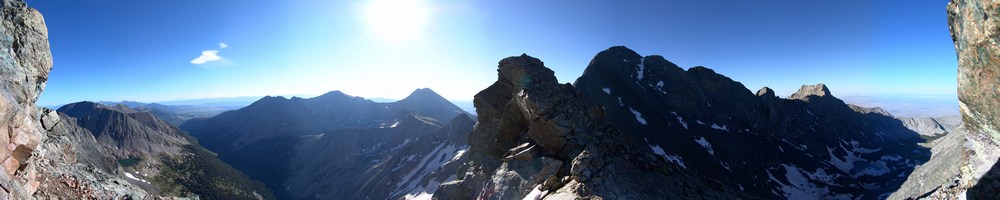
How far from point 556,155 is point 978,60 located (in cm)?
2098

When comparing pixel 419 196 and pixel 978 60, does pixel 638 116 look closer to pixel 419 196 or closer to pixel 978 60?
pixel 419 196

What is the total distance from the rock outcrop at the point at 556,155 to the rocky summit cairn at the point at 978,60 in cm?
1096

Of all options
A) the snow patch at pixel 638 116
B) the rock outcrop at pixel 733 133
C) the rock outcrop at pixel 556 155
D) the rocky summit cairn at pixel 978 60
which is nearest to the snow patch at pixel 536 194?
the rock outcrop at pixel 556 155

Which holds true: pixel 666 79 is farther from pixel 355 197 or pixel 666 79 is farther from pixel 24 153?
pixel 24 153

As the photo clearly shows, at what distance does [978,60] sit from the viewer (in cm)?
1368

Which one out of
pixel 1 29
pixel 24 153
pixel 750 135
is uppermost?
pixel 1 29

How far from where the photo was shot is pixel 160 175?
178 m

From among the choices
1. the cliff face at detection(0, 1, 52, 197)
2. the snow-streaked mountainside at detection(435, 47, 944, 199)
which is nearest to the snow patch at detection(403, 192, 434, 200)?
the snow-streaked mountainside at detection(435, 47, 944, 199)

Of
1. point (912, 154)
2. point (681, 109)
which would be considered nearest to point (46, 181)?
point (681, 109)

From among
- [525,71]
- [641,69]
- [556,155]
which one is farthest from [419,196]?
[641,69]

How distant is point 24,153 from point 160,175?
211845 mm

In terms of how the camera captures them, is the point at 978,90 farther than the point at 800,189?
No

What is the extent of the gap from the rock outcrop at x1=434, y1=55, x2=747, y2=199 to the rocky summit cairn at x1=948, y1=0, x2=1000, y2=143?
11.0 m

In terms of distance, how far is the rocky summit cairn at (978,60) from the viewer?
41.1 feet
